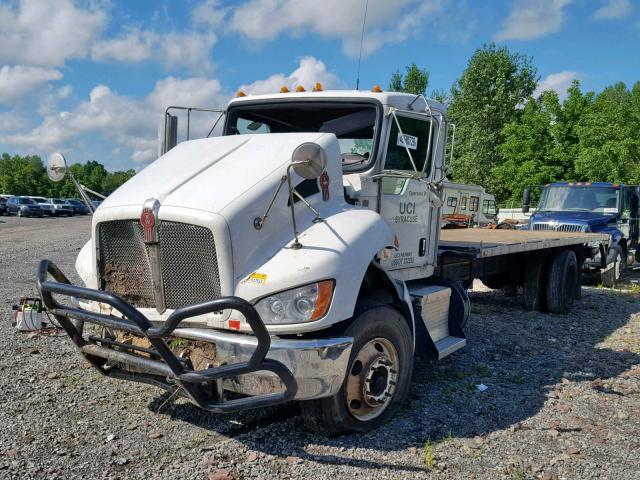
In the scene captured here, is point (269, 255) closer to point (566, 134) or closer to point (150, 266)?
point (150, 266)

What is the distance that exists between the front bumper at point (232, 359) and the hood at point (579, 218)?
11.1 m

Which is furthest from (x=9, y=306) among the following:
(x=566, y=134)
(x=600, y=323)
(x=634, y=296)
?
(x=566, y=134)

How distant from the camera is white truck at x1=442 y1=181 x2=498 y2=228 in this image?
26.6 meters

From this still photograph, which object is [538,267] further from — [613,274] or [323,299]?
[323,299]

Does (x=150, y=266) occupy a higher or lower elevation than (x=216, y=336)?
higher

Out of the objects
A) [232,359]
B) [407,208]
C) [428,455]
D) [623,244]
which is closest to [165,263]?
[232,359]

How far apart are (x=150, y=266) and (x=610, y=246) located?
11.5 metres

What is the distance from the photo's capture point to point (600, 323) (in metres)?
8.55

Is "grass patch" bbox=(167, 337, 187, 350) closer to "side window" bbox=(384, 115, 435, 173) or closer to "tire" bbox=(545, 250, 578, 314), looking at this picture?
"side window" bbox=(384, 115, 435, 173)

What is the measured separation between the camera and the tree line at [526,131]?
28172mm

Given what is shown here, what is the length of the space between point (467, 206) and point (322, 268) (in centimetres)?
2640

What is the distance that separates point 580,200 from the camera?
45.8 ft

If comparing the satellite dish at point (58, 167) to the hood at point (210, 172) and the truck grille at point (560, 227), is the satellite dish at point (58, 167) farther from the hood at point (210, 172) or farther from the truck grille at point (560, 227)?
the truck grille at point (560, 227)

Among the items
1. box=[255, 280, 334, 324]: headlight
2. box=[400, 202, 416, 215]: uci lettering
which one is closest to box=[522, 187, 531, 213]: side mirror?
box=[400, 202, 416, 215]: uci lettering
